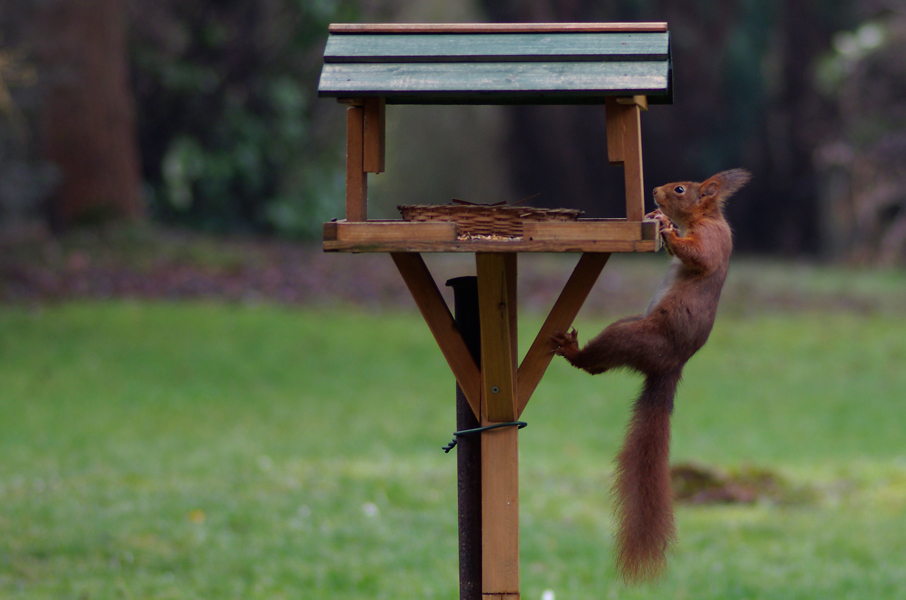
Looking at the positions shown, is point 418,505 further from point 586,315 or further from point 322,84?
point 586,315

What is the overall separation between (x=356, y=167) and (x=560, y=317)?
723 mm

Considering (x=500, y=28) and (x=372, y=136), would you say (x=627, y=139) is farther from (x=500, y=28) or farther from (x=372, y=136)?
(x=372, y=136)

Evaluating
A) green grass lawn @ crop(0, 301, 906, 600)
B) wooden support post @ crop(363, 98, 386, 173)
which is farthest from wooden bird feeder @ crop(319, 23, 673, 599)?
green grass lawn @ crop(0, 301, 906, 600)

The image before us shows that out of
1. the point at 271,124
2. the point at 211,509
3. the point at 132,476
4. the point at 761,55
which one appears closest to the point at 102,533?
the point at 211,509

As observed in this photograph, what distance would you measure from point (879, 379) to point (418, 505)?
6993 millimetres

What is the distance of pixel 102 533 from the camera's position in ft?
17.3

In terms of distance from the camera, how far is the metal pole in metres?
3.25

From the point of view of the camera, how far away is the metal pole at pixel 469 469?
3250mm

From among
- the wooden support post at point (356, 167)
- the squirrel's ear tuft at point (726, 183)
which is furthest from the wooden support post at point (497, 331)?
the squirrel's ear tuft at point (726, 183)

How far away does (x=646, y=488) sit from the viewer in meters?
3.00

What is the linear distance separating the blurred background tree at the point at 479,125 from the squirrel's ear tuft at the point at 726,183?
10.4 metres

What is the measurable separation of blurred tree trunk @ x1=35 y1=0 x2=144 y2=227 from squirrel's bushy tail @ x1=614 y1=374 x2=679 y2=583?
1219cm

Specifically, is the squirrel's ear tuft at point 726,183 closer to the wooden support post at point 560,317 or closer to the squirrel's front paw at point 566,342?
the wooden support post at point 560,317

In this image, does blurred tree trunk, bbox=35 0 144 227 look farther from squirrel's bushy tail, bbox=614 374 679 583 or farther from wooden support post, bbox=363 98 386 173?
squirrel's bushy tail, bbox=614 374 679 583
